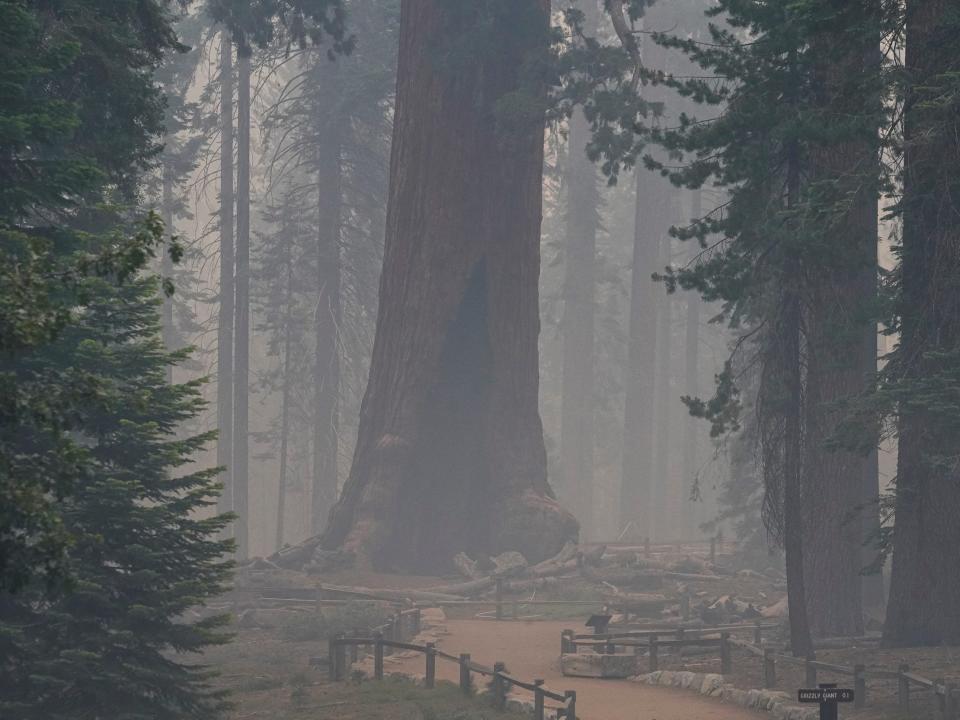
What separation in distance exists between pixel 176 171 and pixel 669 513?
3584cm

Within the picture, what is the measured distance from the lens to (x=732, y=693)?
706 inches

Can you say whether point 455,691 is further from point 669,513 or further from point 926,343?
point 669,513

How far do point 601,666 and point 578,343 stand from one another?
42372 millimetres

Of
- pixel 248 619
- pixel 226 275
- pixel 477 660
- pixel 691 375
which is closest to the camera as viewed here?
pixel 477 660

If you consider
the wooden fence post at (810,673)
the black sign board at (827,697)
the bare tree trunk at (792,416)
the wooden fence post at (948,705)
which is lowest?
the wooden fence post at (810,673)

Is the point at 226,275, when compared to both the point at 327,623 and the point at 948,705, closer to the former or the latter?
the point at 327,623

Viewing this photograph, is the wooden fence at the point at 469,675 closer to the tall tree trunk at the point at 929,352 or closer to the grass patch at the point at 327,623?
the grass patch at the point at 327,623

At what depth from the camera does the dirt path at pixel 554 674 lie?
1722 cm

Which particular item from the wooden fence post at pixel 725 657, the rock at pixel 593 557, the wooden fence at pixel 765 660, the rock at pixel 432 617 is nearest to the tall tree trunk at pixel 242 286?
the rock at pixel 593 557

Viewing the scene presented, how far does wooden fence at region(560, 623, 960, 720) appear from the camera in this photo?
15305 millimetres

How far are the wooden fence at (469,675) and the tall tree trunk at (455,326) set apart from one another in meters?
9.98

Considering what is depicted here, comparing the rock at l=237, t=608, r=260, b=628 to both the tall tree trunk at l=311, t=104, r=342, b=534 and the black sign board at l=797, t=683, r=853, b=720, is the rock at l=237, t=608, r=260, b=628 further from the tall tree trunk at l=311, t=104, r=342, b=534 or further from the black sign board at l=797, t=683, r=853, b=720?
the tall tree trunk at l=311, t=104, r=342, b=534

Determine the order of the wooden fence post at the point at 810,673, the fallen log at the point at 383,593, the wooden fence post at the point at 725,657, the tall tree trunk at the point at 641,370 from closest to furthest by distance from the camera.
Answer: the wooden fence post at the point at 810,673 < the wooden fence post at the point at 725,657 < the fallen log at the point at 383,593 < the tall tree trunk at the point at 641,370

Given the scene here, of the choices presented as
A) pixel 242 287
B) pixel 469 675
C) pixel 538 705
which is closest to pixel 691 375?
pixel 242 287
